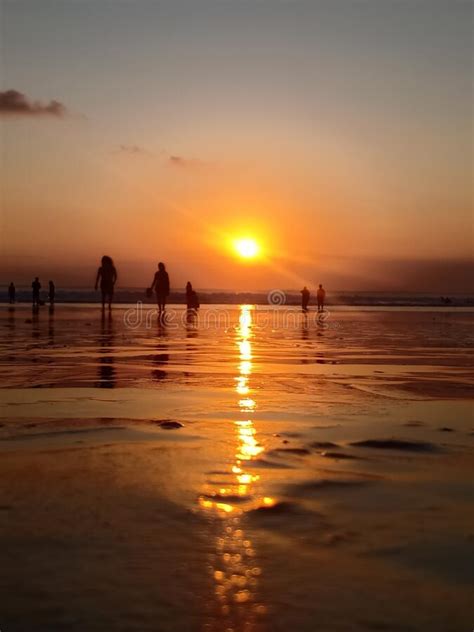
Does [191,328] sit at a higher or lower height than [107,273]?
lower

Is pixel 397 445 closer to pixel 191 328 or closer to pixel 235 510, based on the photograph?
pixel 235 510

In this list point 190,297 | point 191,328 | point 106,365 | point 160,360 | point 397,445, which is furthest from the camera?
point 190,297

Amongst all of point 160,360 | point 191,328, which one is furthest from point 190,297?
point 160,360

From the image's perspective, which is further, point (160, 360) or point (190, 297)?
point (190, 297)

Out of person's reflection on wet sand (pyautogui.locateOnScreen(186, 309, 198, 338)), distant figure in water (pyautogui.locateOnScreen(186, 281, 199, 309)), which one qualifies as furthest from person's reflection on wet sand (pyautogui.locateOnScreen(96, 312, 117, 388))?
distant figure in water (pyautogui.locateOnScreen(186, 281, 199, 309))

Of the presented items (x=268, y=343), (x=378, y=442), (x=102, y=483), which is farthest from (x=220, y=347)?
(x=102, y=483)

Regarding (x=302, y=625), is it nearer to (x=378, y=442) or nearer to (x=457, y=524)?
(x=457, y=524)

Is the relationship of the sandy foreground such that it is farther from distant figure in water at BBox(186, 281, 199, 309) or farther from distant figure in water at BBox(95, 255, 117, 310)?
distant figure in water at BBox(186, 281, 199, 309)

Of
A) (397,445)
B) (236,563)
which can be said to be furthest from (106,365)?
(236,563)

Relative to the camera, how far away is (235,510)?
334 cm

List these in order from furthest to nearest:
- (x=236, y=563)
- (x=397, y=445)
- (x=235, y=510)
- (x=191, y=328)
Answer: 1. (x=191, y=328)
2. (x=397, y=445)
3. (x=235, y=510)
4. (x=236, y=563)

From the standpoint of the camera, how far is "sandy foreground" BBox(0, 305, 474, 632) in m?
2.35

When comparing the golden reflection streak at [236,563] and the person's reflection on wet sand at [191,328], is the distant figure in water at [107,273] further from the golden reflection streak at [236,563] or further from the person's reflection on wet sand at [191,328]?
the golden reflection streak at [236,563]

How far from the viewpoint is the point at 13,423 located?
564cm
